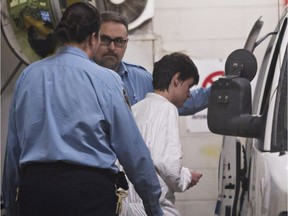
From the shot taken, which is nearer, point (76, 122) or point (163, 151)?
point (76, 122)

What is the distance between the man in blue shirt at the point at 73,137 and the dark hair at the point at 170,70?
0.64m

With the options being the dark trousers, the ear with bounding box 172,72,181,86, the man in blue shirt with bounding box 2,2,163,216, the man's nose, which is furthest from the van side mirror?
the man's nose

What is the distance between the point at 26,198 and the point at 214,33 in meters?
2.95

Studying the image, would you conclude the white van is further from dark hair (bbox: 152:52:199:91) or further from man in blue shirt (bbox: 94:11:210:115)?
man in blue shirt (bbox: 94:11:210:115)

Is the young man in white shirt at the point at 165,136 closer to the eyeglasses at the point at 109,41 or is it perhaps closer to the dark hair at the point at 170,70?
the dark hair at the point at 170,70

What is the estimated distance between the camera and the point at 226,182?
3.44m

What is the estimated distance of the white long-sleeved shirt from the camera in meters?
3.00

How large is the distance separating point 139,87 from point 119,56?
273mm

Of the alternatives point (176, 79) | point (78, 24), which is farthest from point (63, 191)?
point (176, 79)

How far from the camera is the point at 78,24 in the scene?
2.77 m

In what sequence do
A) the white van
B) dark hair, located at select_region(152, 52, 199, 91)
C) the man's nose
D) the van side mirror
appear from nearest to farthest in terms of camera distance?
the white van → the van side mirror → dark hair, located at select_region(152, 52, 199, 91) → the man's nose

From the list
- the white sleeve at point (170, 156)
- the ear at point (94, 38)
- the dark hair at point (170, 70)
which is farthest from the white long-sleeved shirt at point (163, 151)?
the ear at point (94, 38)

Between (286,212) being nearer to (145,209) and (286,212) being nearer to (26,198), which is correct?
(145,209)

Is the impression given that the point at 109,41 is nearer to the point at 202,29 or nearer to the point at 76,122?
the point at 76,122
